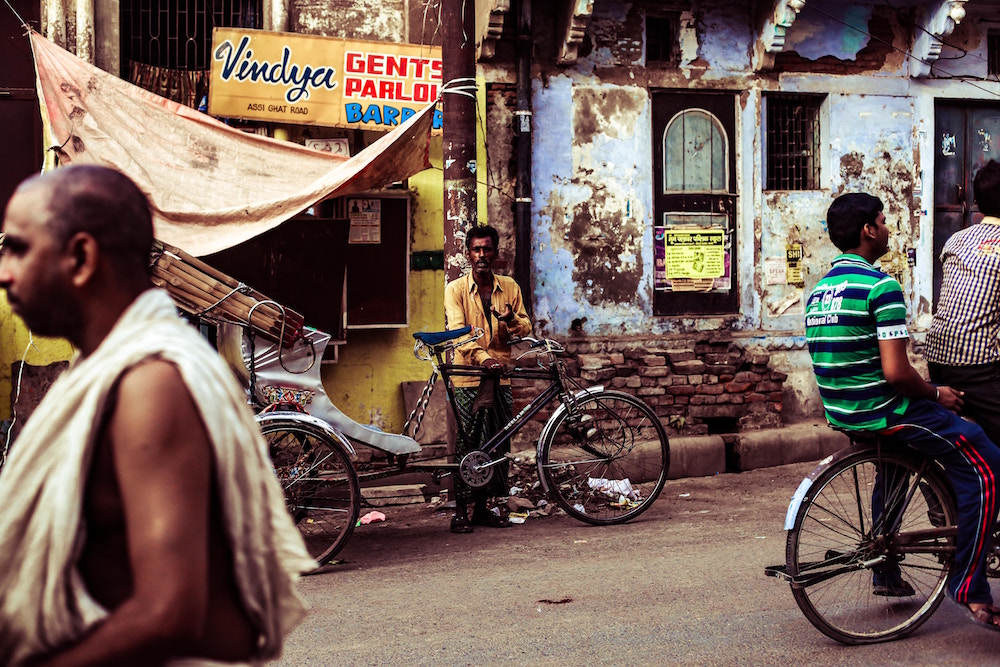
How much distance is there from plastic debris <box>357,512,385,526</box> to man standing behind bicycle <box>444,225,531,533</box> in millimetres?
638

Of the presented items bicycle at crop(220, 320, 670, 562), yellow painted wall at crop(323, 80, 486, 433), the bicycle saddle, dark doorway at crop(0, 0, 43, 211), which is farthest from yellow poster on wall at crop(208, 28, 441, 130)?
the bicycle saddle

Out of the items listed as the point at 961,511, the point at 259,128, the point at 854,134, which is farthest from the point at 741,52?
the point at 961,511

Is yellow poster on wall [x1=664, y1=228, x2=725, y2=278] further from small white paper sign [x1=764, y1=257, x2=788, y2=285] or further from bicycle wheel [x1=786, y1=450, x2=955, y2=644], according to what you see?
bicycle wheel [x1=786, y1=450, x2=955, y2=644]

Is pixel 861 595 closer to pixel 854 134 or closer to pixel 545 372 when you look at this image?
pixel 545 372

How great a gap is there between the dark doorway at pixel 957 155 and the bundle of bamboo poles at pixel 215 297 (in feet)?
24.1

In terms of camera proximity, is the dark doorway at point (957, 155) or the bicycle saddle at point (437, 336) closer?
the bicycle saddle at point (437, 336)

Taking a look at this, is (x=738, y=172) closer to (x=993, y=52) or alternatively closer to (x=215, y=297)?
(x=993, y=52)

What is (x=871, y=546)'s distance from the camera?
4.20m

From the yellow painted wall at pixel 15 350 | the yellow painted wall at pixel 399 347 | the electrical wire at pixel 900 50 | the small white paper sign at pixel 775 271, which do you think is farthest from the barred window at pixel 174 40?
the electrical wire at pixel 900 50

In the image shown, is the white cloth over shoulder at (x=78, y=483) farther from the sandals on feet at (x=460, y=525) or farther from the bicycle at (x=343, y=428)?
the sandals on feet at (x=460, y=525)

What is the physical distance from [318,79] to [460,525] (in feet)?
13.6

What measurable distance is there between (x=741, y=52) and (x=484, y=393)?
198 inches

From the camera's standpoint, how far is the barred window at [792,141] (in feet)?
33.7

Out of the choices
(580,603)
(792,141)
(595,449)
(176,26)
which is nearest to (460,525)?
(595,449)
